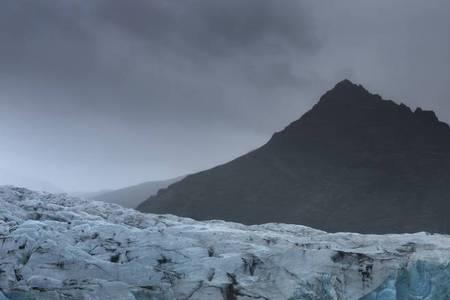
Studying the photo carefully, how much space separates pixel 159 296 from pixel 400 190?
140662 mm

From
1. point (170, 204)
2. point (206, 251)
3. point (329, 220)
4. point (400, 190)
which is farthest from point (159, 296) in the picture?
point (400, 190)

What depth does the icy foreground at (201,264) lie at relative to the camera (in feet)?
67.9

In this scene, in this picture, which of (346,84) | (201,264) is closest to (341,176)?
(346,84)

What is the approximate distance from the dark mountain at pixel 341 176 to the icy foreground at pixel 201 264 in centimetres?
10962

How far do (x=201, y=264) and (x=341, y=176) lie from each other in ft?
476

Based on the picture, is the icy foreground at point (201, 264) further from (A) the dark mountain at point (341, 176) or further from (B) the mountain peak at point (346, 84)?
(B) the mountain peak at point (346, 84)

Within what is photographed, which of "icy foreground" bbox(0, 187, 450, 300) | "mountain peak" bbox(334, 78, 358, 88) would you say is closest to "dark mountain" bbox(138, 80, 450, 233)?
"mountain peak" bbox(334, 78, 358, 88)

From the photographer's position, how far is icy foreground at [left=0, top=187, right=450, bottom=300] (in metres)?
20.7

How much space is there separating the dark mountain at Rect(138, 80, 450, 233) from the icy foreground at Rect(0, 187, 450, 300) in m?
110

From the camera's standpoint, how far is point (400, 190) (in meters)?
152

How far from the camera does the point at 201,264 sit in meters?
22.0

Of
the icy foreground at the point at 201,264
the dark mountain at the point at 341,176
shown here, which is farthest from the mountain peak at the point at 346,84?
the icy foreground at the point at 201,264

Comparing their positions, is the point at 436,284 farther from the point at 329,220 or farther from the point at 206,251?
the point at 329,220

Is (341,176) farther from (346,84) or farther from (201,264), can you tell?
(201,264)
